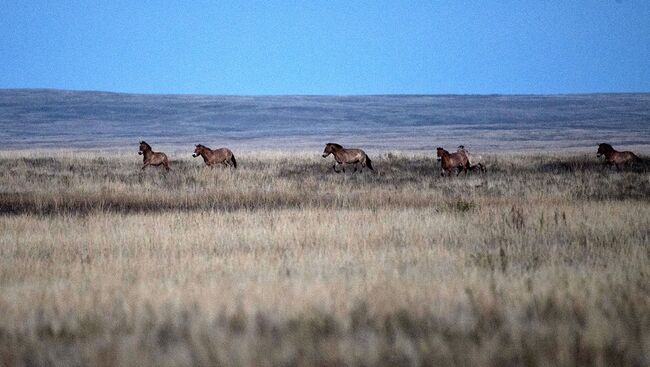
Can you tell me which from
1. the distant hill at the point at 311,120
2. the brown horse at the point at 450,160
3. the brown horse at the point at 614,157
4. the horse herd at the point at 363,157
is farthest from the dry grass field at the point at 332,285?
the distant hill at the point at 311,120

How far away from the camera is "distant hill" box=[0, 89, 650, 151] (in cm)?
8569

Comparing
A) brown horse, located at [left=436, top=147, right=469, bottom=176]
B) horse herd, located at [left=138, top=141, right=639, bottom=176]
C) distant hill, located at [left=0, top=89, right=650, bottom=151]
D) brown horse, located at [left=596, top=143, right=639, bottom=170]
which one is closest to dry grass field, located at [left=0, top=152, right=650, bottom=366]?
brown horse, located at [left=436, top=147, right=469, bottom=176]

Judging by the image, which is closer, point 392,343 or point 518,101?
point 392,343

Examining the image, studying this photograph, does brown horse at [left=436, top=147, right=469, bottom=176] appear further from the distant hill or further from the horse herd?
the distant hill

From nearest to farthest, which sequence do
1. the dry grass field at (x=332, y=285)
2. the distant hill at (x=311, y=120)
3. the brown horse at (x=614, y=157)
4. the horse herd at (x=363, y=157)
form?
the dry grass field at (x=332, y=285) < the horse herd at (x=363, y=157) < the brown horse at (x=614, y=157) < the distant hill at (x=311, y=120)

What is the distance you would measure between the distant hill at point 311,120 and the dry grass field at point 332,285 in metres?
58.2

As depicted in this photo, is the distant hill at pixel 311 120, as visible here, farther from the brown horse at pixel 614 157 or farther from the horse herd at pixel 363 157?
the horse herd at pixel 363 157

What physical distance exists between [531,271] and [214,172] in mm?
18339

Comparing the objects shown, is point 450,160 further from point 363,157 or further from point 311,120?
point 311,120

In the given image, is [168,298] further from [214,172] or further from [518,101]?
[518,101]

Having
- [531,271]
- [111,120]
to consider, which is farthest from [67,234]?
[111,120]

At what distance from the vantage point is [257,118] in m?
121

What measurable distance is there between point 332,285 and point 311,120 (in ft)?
366

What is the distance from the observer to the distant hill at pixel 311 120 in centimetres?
8569
